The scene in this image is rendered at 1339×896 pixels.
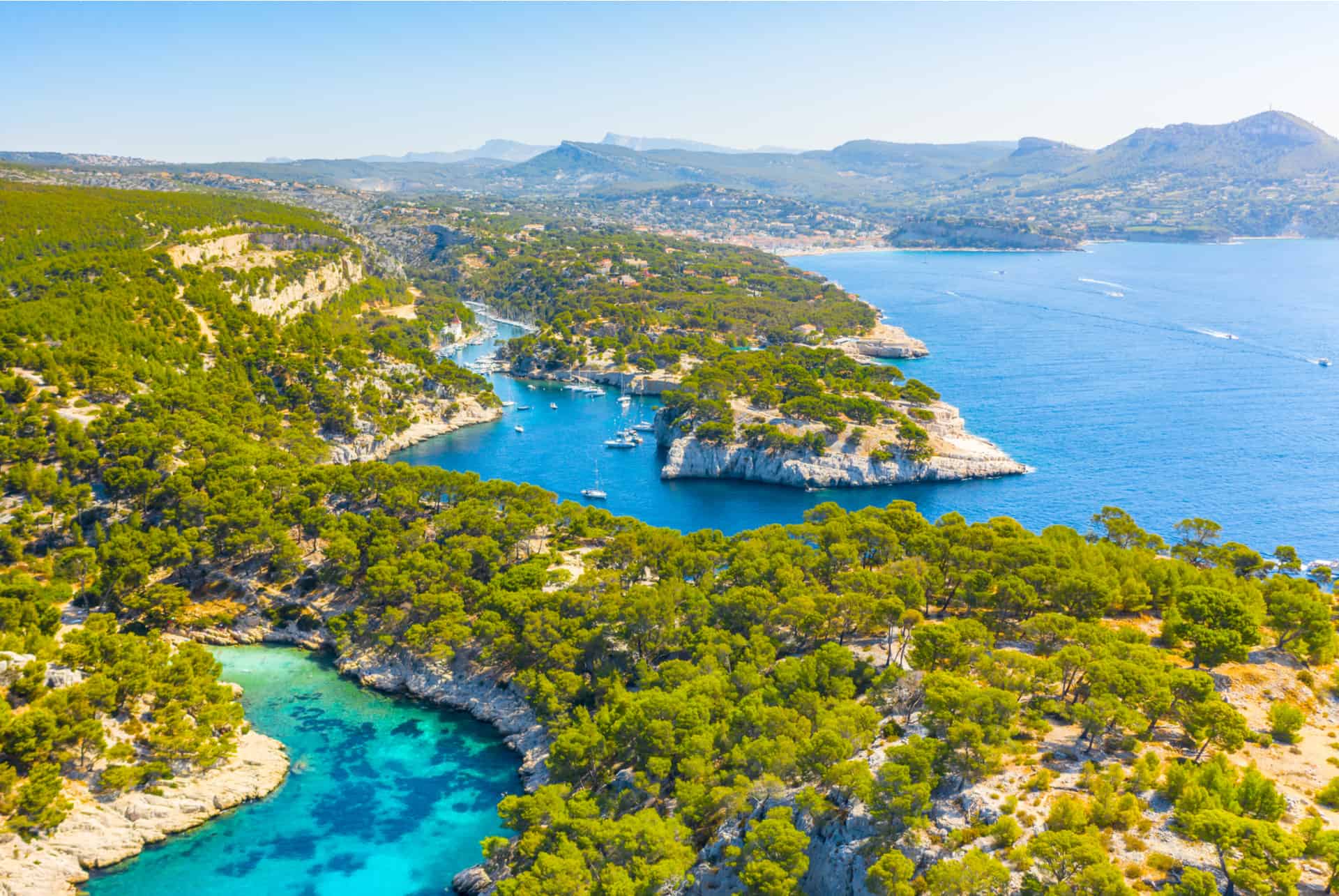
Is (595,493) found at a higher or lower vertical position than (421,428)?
lower

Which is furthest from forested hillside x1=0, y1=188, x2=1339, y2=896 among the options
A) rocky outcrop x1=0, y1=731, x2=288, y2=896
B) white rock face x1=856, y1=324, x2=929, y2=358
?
white rock face x1=856, y1=324, x2=929, y2=358

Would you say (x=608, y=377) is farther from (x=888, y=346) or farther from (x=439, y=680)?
(x=439, y=680)

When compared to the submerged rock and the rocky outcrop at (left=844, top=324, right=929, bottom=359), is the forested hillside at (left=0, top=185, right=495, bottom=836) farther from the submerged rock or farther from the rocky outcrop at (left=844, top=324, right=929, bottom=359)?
the rocky outcrop at (left=844, top=324, right=929, bottom=359)

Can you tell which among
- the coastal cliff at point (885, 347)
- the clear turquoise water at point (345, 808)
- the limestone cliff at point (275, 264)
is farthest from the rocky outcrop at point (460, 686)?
the coastal cliff at point (885, 347)

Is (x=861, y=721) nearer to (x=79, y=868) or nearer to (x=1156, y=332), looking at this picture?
(x=79, y=868)

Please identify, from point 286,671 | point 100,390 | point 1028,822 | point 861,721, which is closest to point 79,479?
point 100,390

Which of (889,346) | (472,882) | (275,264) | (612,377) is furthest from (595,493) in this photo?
(275,264)

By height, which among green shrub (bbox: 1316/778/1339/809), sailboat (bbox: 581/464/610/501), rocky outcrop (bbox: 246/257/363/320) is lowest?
sailboat (bbox: 581/464/610/501)
